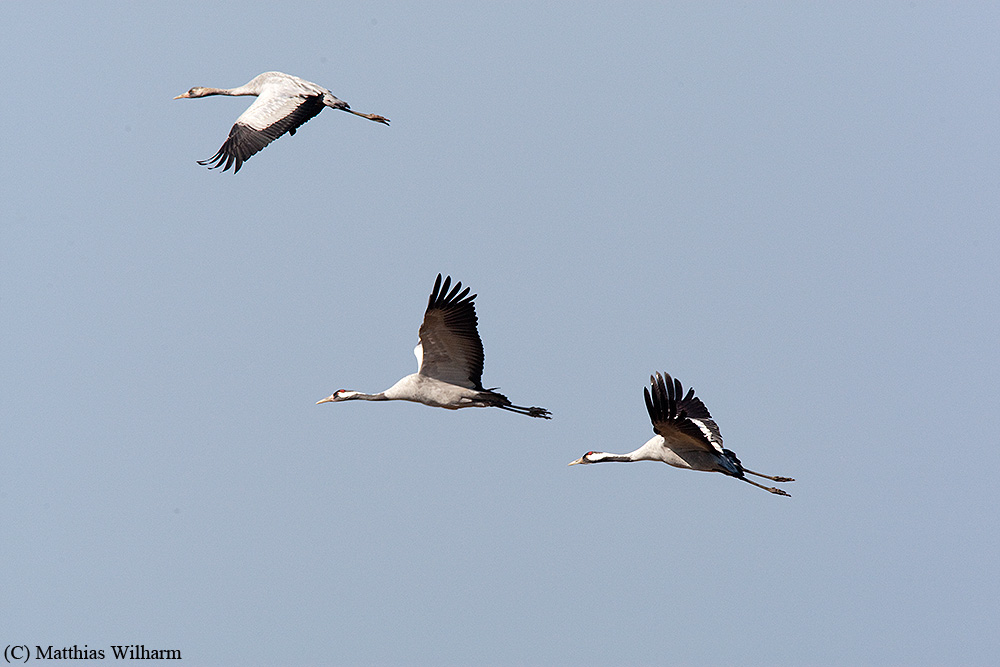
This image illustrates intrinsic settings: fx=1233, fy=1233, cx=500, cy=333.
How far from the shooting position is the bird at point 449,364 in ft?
49.2

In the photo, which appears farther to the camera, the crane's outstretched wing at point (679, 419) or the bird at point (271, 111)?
the bird at point (271, 111)

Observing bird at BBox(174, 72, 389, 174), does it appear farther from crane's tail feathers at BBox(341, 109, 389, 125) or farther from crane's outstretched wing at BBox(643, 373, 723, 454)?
crane's outstretched wing at BBox(643, 373, 723, 454)

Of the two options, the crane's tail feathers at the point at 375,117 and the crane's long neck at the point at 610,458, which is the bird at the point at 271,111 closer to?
the crane's tail feathers at the point at 375,117

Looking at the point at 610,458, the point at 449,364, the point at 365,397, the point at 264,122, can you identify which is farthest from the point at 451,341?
the point at 264,122

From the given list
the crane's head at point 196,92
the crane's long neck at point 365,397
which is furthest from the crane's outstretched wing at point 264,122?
the crane's long neck at point 365,397

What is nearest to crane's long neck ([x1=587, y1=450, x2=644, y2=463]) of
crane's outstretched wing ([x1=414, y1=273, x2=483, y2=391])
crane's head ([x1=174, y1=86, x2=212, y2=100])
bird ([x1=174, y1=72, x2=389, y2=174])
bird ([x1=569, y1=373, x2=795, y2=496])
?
bird ([x1=569, y1=373, x2=795, y2=496])

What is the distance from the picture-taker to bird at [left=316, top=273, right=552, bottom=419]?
1501 centimetres

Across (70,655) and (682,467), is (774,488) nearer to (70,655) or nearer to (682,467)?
(682,467)

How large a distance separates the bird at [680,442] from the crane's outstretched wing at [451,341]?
2.29 meters

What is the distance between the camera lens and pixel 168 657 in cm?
1794

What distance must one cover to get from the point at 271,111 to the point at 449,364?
498 centimetres

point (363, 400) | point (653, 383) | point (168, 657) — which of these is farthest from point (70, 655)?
point (653, 383)

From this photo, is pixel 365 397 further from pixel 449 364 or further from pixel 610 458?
pixel 610 458

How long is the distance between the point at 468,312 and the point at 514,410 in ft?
5.81
